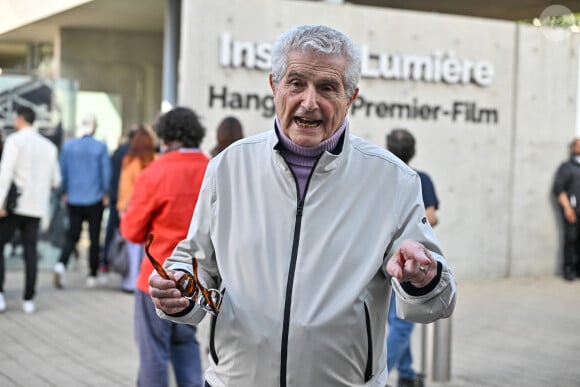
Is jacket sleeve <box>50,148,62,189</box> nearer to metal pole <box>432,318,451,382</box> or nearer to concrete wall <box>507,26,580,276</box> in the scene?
metal pole <box>432,318,451,382</box>

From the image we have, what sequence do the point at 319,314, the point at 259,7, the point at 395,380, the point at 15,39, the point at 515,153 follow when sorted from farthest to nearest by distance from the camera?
the point at 15,39
the point at 515,153
the point at 259,7
the point at 395,380
the point at 319,314

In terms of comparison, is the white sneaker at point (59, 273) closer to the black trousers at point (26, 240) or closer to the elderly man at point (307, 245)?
the black trousers at point (26, 240)

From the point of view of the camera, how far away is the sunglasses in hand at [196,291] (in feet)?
9.49

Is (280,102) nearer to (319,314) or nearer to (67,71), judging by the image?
(319,314)

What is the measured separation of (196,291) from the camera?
296 centimetres

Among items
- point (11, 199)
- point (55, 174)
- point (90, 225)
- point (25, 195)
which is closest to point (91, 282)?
point (90, 225)

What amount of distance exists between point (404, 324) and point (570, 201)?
8278mm

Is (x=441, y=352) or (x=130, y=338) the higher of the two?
(x=441, y=352)

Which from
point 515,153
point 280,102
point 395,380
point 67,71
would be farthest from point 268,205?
point 67,71

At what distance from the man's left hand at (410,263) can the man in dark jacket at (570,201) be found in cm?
1239

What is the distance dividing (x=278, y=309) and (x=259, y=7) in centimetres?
1011

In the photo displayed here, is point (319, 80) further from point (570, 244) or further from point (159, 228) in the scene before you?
point (570, 244)

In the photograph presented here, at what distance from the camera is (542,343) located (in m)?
9.67

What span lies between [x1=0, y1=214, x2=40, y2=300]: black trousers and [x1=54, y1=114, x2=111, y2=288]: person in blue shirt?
1.73 m
